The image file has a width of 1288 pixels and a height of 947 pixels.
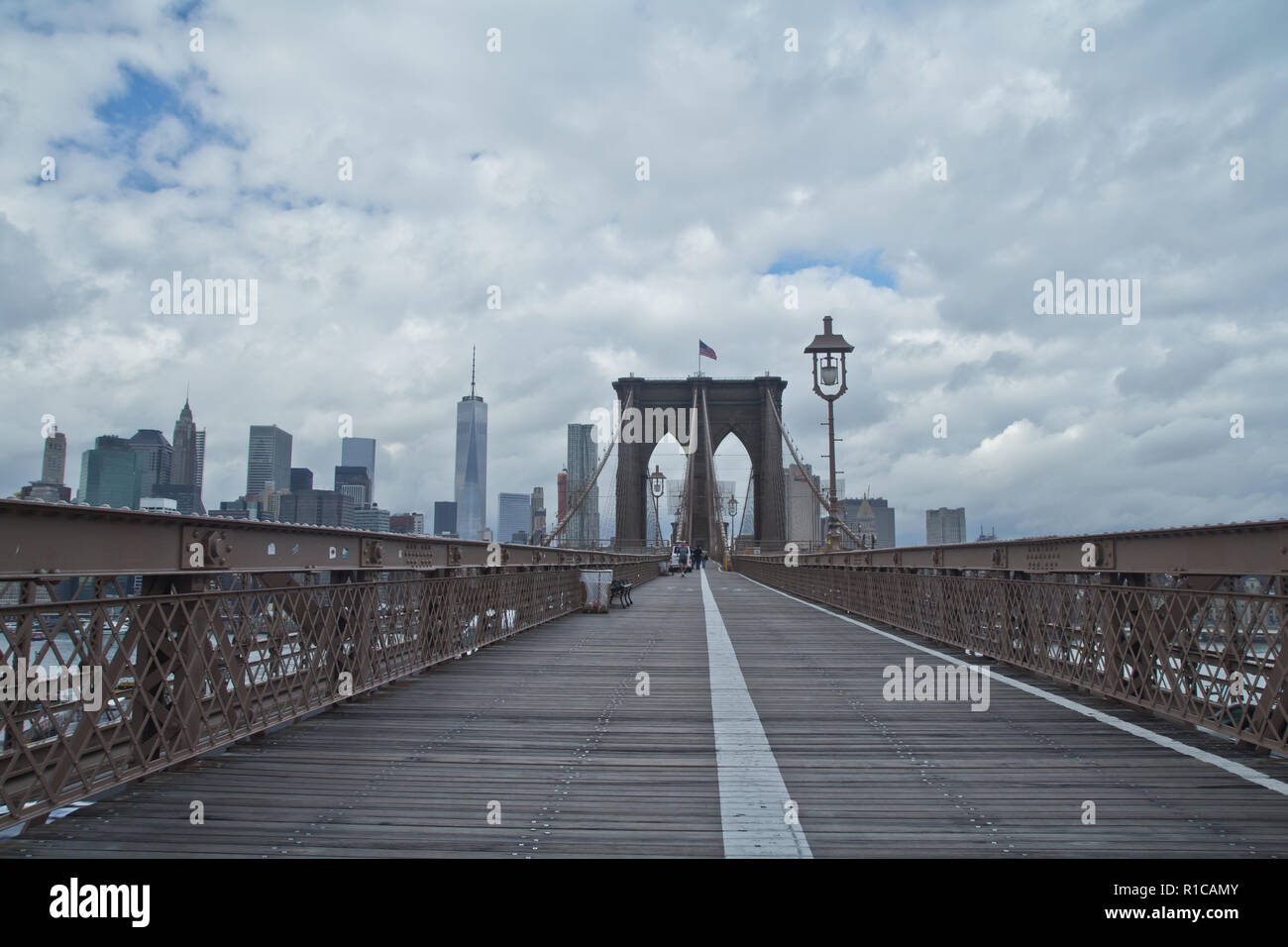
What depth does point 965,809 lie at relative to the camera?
12.3 ft

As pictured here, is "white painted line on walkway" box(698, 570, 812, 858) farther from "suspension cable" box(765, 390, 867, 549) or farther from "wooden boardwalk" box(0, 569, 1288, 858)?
"suspension cable" box(765, 390, 867, 549)

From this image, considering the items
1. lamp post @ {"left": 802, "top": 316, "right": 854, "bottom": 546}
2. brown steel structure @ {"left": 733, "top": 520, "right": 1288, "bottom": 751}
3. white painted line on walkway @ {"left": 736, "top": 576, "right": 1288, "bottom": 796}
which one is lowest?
white painted line on walkway @ {"left": 736, "top": 576, "right": 1288, "bottom": 796}

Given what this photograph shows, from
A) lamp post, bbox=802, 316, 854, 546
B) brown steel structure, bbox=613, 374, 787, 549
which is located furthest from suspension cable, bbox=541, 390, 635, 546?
lamp post, bbox=802, 316, 854, 546

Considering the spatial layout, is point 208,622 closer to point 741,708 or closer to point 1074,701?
point 741,708

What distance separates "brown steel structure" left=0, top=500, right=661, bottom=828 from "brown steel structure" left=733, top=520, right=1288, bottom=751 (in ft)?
18.6

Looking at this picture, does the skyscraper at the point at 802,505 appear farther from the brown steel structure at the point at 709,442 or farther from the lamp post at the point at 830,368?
the lamp post at the point at 830,368

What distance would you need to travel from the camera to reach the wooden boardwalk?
3.30 metres

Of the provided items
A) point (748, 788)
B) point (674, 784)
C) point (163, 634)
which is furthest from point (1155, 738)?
point (163, 634)

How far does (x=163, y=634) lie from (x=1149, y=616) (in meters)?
6.02

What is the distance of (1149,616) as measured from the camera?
5293 millimetres

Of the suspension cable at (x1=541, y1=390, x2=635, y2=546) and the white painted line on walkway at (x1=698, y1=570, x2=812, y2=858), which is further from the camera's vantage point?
the suspension cable at (x1=541, y1=390, x2=635, y2=546)
